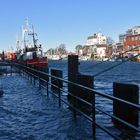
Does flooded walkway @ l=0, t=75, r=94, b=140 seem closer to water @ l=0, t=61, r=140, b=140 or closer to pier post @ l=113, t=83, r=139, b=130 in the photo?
water @ l=0, t=61, r=140, b=140

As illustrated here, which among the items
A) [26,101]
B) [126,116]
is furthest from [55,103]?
[126,116]

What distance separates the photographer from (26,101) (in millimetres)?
20406

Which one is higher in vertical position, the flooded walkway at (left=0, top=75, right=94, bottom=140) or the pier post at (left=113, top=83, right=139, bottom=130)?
Answer: the pier post at (left=113, top=83, right=139, bottom=130)

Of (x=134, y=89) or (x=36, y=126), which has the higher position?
(x=134, y=89)

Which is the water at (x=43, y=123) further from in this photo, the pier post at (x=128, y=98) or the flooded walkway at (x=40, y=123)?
the pier post at (x=128, y=98)

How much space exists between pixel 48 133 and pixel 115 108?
2324 mm

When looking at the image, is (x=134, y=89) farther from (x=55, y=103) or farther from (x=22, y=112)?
(x=55, y=103)

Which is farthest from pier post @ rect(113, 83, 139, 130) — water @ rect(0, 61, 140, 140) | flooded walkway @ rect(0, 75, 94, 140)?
flooded walkway @ rect(0, 75, 94, 140)

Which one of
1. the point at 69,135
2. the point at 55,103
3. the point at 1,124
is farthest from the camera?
the point at 55,103

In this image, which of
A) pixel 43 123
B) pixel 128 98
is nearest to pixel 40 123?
pixel 43 123

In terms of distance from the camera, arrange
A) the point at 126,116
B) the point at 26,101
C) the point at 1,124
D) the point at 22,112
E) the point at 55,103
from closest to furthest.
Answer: the point at 126,116 → the point at 1,124 → the point at 22,112 → the point at 55,103 → the point at 26,101

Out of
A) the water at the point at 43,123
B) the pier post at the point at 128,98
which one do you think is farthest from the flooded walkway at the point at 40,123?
the pier post at the point at 128,98

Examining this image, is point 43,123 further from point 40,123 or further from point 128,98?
point 128,98

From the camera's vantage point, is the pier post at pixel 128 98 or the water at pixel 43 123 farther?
the pier post at pixel 128 98
